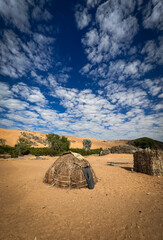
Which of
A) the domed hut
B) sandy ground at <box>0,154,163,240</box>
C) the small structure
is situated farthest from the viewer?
the small structure

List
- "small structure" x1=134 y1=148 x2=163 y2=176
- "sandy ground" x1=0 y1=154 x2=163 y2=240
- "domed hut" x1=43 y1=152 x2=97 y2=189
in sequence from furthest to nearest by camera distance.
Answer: "small structure" x1=134 y1=148 x2=163 y2=176, "domed hut" x1=43 y1=152 x2=97 y2=189, "sandy ground" x1=0 y1=154 x2=163 y2=240

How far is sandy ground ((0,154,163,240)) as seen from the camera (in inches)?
151

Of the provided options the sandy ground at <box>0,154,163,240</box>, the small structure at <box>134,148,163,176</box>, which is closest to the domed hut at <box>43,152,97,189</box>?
the sandy ground at <box>0,154,163,240</box>

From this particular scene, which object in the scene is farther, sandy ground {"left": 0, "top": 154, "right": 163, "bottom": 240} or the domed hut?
the domed hut

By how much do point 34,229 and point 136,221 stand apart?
158 inches

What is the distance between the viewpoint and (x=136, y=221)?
173 inches

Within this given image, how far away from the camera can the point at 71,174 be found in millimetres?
8039

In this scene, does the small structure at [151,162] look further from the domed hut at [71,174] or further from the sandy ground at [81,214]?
the domed hut at [71,174]

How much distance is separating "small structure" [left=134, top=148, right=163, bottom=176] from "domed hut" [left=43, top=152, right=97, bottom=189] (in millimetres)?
6483

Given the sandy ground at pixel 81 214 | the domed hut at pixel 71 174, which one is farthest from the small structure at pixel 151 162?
the domed hut at pixel 71 174

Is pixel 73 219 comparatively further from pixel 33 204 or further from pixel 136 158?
pixel 136 158

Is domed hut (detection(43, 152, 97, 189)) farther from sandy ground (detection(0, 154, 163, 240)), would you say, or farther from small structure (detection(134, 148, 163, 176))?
small structure (detection(134, 148, 163, 176))

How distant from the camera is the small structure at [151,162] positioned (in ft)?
34.4

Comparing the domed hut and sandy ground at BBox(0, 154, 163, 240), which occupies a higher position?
the domed hut
